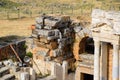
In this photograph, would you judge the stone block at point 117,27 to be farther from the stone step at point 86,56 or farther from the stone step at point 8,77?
the stone step at point 8,77

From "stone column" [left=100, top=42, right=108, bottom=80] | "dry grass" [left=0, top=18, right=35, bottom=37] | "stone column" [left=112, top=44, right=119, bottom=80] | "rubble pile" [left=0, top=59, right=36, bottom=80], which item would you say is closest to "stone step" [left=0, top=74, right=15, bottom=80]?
"rubble pile" [left=0, top=59, right=36, bottom=80]

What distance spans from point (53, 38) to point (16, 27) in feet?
67.9

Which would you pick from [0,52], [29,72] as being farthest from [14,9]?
[29,72]

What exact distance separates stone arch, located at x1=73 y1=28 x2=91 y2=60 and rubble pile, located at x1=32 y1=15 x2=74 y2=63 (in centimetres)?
32

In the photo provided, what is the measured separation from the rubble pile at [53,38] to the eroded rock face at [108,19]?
14.9 feet

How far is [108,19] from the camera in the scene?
19.2 m

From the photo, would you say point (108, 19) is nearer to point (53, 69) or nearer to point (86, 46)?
point (53, 69)

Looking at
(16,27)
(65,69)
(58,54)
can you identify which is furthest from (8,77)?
(16,27)

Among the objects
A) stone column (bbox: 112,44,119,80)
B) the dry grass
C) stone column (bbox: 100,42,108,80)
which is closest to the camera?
stone column (bbox: 112,44,119,80)

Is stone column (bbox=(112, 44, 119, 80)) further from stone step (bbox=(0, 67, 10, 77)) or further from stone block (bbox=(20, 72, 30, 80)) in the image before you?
stone step (bbox=(0, 67, 10, 77))

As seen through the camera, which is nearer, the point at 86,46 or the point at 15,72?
the point at 15,72

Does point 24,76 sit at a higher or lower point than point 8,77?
higher

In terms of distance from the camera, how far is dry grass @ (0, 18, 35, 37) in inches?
1597

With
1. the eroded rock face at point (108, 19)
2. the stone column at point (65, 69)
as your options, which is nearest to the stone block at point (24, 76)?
the stone column at point (65, 69)
